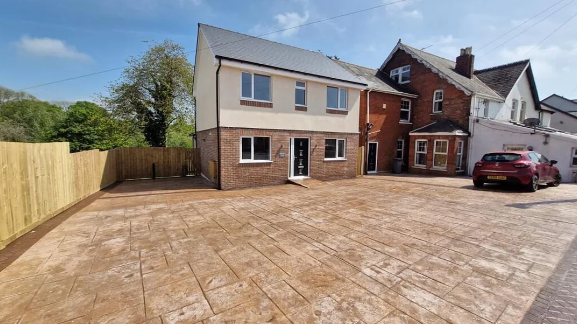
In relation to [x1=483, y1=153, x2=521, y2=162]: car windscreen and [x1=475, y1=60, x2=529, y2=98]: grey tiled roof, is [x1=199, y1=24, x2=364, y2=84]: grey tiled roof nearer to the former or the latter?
[x1=483, y1=153, x2=521, y2=162]: car windscreen

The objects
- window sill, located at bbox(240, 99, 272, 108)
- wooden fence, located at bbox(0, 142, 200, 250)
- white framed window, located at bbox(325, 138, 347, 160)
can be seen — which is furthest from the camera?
white framed window, located at bbox(325, 138, 347, 160)

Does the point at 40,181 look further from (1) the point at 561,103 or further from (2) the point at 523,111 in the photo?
(1) the point at 561,103

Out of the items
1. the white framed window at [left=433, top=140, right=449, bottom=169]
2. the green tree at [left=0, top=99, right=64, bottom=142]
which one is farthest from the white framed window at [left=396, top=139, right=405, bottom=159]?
the green tree at [left=0, top=99, right=64, bottom=142]

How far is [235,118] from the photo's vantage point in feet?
33.4

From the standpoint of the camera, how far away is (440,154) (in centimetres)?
1612

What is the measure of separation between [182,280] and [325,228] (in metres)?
3.15

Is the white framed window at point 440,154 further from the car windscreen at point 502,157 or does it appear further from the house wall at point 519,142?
the car windscreen at point 502,157

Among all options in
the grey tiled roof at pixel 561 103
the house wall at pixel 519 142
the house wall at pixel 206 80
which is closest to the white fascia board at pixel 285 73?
the house wall at pixel 206 80

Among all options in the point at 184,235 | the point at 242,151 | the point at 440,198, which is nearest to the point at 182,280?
the point at 184,235

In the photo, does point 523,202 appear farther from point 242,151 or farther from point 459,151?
point 242,151

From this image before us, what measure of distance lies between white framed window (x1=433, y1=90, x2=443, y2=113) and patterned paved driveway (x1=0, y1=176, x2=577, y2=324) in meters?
11.9

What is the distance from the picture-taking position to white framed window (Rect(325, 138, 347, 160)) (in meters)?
13.3

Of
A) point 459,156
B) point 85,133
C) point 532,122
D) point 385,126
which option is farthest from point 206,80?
point 85,133

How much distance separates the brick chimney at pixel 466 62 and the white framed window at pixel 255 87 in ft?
57.6
